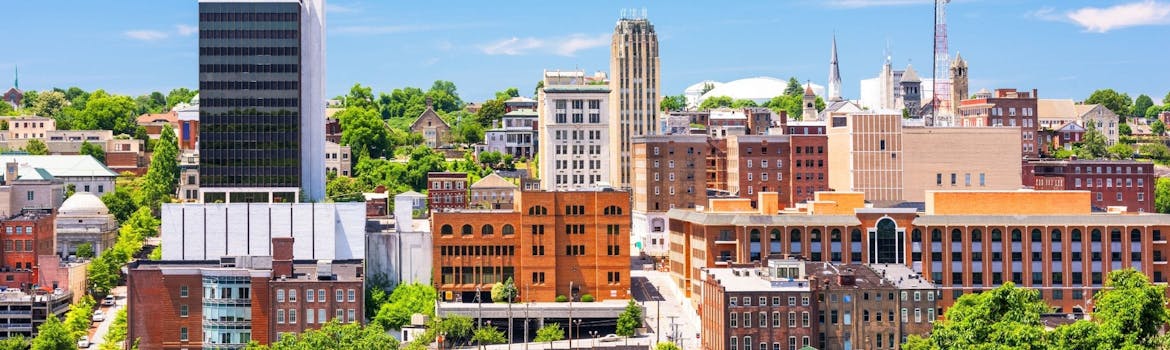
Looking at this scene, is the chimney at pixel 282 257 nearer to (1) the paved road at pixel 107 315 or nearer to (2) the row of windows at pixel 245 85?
(1) the paved road at pixel 107 315

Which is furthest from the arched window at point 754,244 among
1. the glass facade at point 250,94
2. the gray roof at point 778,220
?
the glass facade at point 250,94

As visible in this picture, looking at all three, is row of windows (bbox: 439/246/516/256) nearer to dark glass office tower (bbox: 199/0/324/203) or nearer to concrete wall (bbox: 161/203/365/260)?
concrete wall (bbox: 161/203/365/260)

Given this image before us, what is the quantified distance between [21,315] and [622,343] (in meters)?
49.3

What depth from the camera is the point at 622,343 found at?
152 m

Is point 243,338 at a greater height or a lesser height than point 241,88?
lesser

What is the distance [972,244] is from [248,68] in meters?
61.9

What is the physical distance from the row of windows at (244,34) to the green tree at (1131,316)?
232 feet

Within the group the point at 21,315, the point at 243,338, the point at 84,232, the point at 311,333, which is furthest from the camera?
the point at 84,232

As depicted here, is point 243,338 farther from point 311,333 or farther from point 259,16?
point 259,16

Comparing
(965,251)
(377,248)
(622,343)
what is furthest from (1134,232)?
(377,248)

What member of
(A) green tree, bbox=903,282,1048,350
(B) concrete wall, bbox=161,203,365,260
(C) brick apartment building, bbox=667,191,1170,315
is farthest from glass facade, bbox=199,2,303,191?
(A) green tree, bbox=903,282,1048,350

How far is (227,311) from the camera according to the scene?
496ft

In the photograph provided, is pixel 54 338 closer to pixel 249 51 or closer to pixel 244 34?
pixel 249 51

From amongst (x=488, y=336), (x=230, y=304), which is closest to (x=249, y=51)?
(x=230, y=304)
